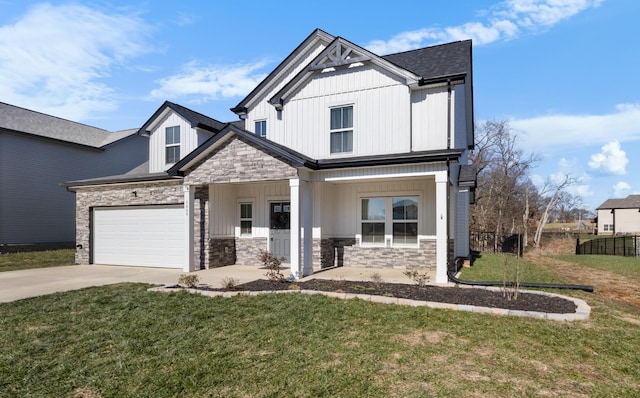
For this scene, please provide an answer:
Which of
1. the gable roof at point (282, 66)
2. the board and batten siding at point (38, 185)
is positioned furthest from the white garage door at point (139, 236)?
the board and batten siding at point (38, 185)

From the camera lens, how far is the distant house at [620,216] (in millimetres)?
49625

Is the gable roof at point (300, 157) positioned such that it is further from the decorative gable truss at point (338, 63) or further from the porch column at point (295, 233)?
the decorative gable truss at point (338, 63)

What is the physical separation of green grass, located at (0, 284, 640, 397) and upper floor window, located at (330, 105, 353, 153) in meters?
6.08

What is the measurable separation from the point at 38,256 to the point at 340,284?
15.6 meters

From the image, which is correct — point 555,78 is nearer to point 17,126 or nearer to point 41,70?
point 41,70

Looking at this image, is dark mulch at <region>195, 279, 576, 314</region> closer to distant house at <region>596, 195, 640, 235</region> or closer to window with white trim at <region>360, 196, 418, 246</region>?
window with white trim at <region>360, 196, 418, 246</region>

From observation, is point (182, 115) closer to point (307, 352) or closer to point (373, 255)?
point (373, 255)

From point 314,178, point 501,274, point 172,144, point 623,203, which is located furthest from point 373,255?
point 623,203

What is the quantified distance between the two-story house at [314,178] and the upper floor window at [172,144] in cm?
5

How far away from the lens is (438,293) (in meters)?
7.56

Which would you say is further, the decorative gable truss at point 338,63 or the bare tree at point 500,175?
the bare tree at point 500,175

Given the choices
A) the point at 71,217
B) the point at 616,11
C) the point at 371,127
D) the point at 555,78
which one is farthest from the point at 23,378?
the point at 71,217

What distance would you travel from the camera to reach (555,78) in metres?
13.8

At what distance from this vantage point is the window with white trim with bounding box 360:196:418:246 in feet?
37.5
